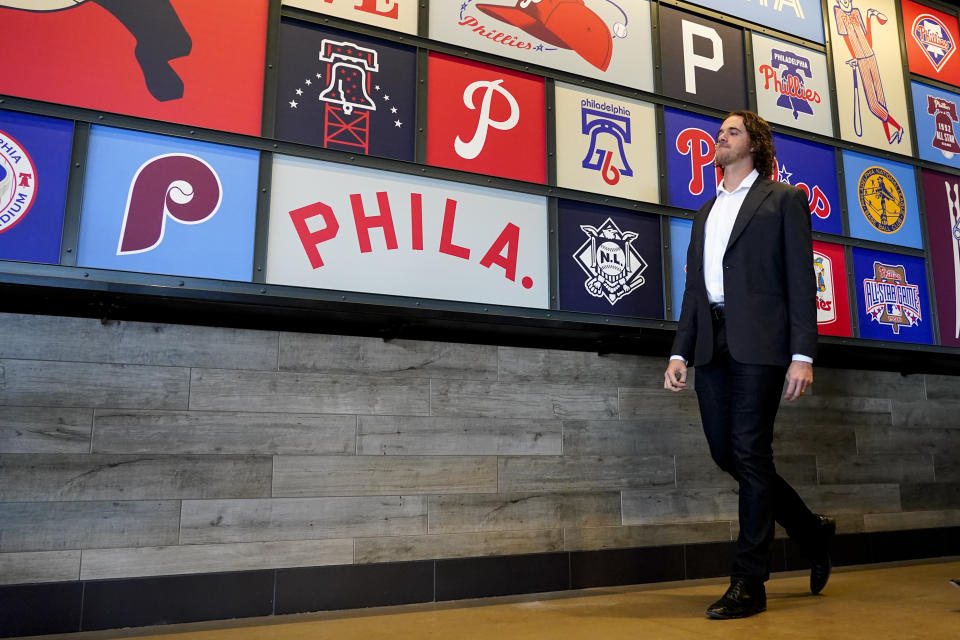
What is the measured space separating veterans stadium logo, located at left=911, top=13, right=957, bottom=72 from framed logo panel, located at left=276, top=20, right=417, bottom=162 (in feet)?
9.35

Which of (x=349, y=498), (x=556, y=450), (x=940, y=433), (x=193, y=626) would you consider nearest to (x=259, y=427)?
(x=349, y=498)

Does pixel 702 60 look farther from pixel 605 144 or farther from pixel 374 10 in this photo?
pixel 374 10

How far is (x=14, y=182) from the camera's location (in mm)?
1906

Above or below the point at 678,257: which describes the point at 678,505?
below

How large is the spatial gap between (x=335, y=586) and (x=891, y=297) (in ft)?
8.67

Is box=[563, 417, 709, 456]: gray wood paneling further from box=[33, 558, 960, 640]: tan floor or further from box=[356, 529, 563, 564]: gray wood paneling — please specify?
box=[33, 558, 960, 640]: tan floor

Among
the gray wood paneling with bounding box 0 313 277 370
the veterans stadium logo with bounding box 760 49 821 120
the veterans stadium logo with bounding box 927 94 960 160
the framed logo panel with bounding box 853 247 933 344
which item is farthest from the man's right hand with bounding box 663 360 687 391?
the veterans stadium logo with bounding box 927 94 960 160

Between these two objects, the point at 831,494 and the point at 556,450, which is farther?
the point at 831,494

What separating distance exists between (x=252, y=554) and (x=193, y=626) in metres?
0.23

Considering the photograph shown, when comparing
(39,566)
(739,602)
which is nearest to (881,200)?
(739,602)

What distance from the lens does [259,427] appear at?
2162mm

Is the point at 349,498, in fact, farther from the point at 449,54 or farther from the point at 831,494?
the point at 831,494

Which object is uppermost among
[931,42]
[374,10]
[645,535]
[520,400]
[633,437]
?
[931,42]

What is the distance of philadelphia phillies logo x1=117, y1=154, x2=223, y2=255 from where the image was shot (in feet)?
6.59
